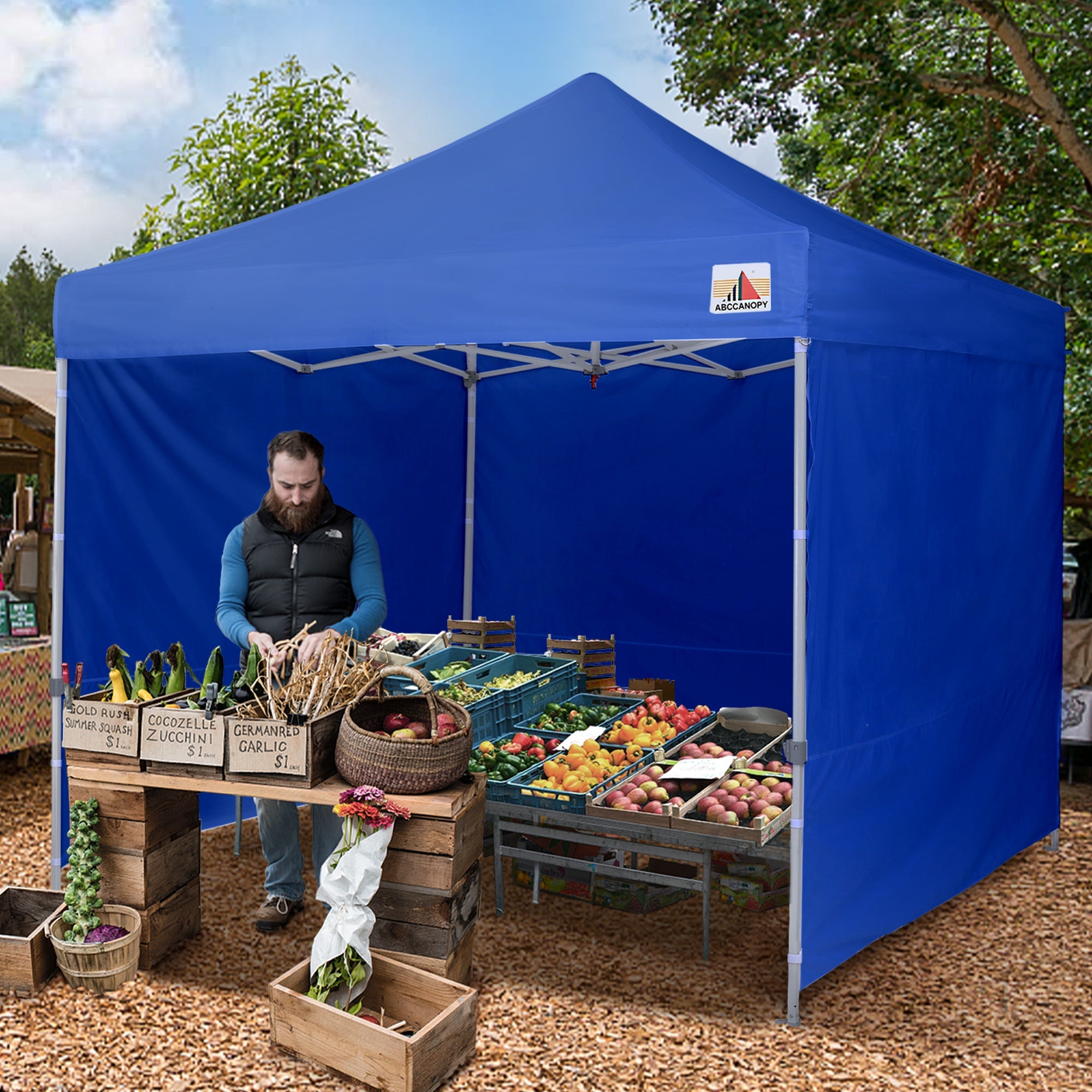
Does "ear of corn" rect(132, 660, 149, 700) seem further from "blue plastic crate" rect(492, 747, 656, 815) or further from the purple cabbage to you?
"blue plastic crate" rect(492, 747, 656, 815)

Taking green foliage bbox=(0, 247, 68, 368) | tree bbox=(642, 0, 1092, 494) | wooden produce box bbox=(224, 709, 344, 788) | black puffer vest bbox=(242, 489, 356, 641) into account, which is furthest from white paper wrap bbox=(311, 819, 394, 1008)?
green foliage bbox=(0, 247, 68, 368)

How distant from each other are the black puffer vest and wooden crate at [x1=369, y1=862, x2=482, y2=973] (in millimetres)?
1164

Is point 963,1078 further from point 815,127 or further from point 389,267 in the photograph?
point 815,127

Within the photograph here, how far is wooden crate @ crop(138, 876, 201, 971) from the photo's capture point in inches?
165

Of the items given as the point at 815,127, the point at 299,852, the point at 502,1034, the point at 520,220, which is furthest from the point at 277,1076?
the point at 815,127

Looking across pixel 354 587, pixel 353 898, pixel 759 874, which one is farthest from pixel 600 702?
pixel 353 898

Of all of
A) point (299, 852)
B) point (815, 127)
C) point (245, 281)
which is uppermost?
point (815, 127)

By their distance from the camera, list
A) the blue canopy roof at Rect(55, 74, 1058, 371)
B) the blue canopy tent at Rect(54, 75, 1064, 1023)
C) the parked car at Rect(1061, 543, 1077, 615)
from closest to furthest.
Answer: the blue canopy roof at Rect(55, 74, 1058, 371), the blue canopy tent at Rect(54, 75, 1064, 1023), the parked car at Rect(1061, 543, 1077, 615)

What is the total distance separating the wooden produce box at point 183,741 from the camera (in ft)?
13.1

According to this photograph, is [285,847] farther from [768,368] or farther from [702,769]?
[768,368]

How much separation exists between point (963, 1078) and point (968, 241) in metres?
8.29

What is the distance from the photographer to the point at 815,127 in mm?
14484

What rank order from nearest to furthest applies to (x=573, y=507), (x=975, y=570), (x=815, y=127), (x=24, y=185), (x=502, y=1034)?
(x=502, y=1034) → (x=975, y=570) → (x=573, y=507) → (x=815, y=127) → (x=24, y=185)

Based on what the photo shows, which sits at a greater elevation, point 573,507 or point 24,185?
point 24,185
